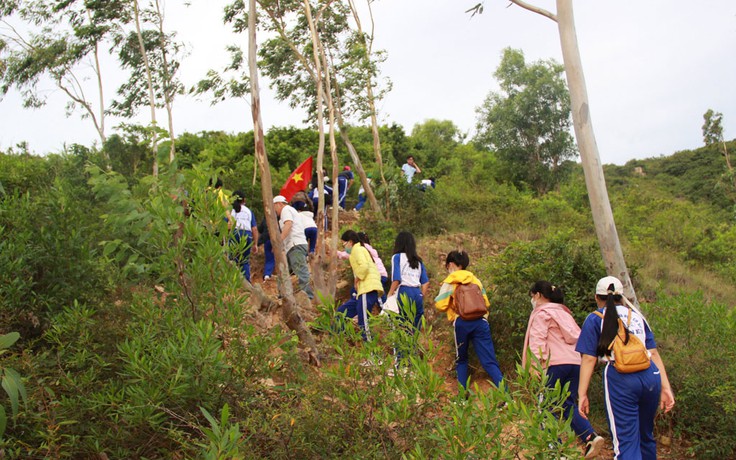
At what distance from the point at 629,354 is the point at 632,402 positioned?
35 centimetres

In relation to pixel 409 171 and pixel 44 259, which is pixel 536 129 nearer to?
pixel 409 171

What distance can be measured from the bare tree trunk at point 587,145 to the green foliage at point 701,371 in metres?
0.77

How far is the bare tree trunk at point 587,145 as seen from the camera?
7723 mm

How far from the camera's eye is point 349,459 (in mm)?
3787

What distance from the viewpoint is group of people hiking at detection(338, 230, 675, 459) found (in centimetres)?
488

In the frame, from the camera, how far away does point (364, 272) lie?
8359 millimetres

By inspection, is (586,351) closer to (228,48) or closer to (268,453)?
(268,453)

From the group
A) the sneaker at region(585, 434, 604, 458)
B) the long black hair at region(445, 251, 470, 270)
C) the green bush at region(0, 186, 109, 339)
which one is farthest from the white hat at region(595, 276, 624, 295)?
the green bush at region(0, 186, 109, 339)

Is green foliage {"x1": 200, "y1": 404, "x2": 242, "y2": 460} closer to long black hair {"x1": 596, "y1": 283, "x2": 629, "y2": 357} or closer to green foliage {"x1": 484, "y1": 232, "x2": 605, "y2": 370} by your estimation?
long black hair {"x1": 596, "y1": 283, "x2": 629, "y2": 357}

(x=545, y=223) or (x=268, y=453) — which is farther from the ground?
(x=545, y=223)

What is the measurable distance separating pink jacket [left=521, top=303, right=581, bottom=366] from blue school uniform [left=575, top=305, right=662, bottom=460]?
0.78 m

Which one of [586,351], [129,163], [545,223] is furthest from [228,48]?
[586,351]

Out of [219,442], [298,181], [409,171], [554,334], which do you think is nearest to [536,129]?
[409,171]

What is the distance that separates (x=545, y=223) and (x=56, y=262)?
14.3 metres
